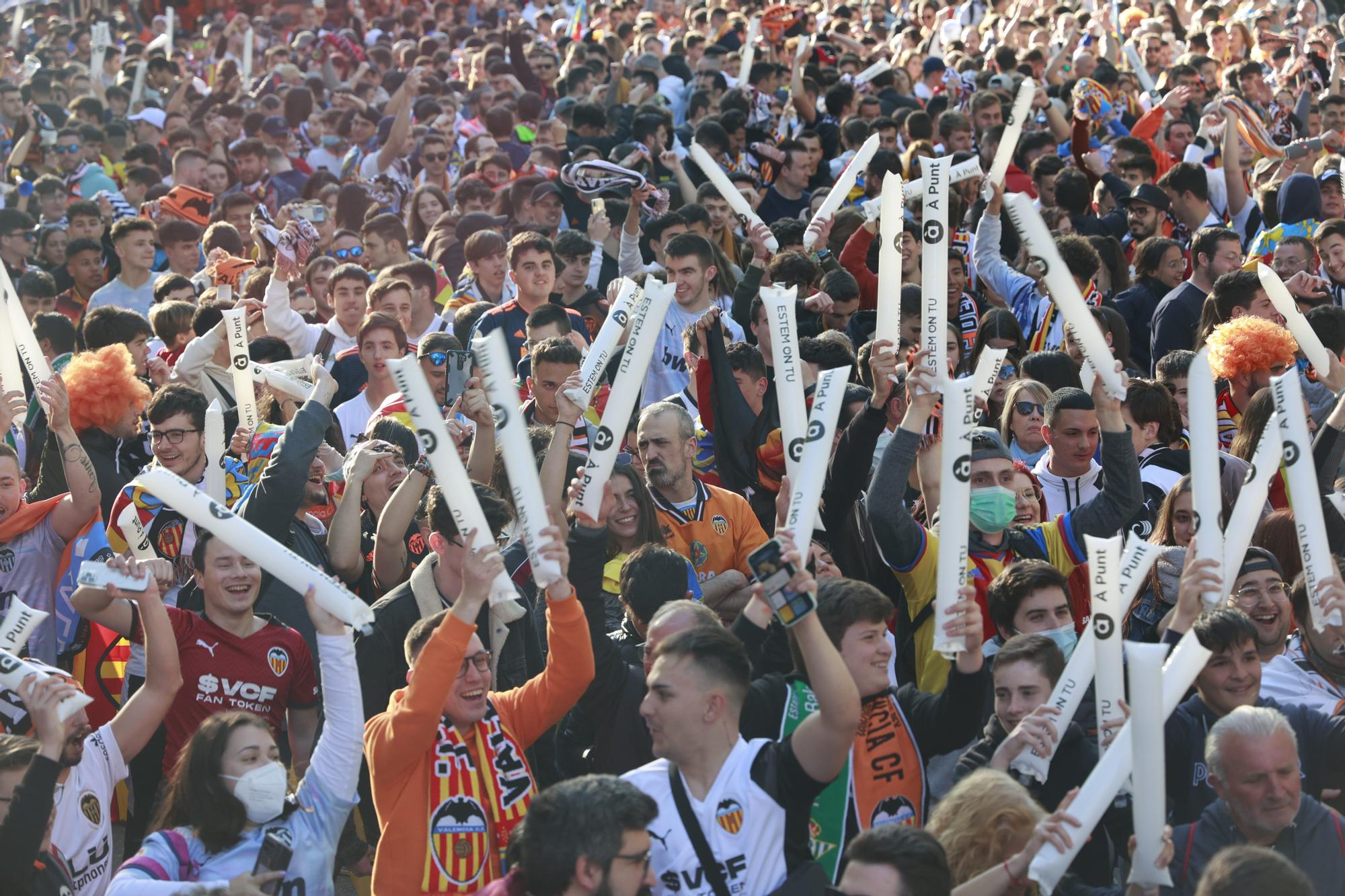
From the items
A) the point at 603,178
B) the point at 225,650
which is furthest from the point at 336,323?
the point at 225,650

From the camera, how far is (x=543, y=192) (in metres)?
11.9

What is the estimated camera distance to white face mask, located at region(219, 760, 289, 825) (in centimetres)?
427

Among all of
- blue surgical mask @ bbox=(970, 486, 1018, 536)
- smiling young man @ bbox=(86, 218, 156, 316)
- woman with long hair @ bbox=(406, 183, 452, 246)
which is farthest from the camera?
woman with long hair @ bbox=(406, 183, 452, 246)

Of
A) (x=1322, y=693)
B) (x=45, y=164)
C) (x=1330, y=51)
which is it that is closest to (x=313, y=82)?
(x=45, y=164)

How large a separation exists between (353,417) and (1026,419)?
128 inches

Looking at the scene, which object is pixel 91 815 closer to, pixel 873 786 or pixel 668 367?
pixel 873 786

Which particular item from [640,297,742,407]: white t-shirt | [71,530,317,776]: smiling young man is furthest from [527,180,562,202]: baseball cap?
[71,530,317,776]: smiling young man

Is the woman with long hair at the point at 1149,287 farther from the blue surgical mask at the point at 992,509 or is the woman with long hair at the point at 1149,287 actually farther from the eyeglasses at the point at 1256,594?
the eyeglasses at the point at 1256,594

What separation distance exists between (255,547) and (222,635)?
96 centimetres

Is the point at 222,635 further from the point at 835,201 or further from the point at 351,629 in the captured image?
the point at 835,201

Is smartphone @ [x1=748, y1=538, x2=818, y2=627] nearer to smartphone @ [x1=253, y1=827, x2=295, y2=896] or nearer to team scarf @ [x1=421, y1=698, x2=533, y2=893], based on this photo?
team scarf @ [x1=421, y1=698, x2=533, y2=893]

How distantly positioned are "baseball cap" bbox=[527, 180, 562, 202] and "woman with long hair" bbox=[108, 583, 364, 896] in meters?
7.64

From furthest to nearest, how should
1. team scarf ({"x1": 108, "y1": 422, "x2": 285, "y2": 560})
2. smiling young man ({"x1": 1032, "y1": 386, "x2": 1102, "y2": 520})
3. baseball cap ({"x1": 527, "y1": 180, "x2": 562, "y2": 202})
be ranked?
baseball cap ({"x1": 527, "y1": 180, "x2": 562, "y2": 202}) < smiling young man ({"x1": 1032, "y1": 386, "x2": 1102, "y2": 520}) < team scarf ({"x1": 108, "y1": 422, "x2": 285, "y2": 560})

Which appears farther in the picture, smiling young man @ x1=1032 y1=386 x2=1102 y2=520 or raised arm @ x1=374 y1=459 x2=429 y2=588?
smiling young man @ x1=1032 y1=386 x2=1102 y2=520
